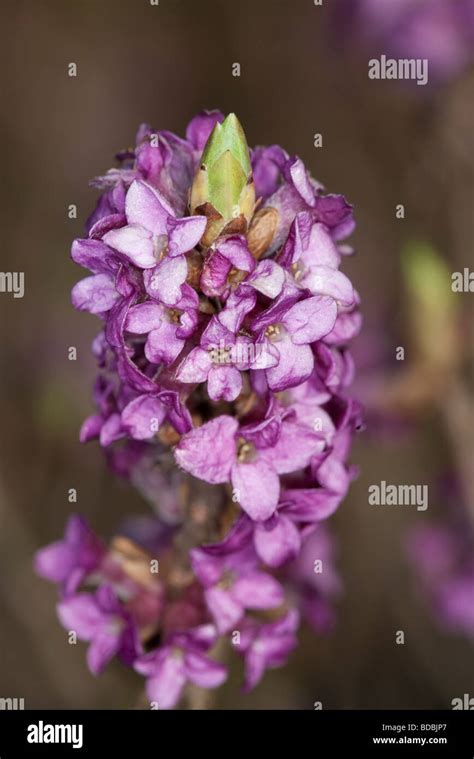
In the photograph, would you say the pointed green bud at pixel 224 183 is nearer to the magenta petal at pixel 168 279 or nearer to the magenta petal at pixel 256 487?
the magenta petal at pixel 168 279

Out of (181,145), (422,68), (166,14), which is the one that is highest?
(166,14)

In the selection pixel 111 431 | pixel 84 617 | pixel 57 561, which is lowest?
pixel 84 617

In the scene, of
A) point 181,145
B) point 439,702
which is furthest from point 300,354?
point 439,702

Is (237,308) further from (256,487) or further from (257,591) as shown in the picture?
(257,591)

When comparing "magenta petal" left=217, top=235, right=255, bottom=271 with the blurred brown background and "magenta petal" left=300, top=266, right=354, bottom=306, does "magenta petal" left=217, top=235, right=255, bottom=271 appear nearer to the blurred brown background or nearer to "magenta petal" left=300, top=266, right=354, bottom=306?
"magenta petal" left=300, top=266, right=354, bottom=306

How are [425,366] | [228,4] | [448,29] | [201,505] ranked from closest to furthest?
[201,505] → [425,366] → [448,29] → [228,4]

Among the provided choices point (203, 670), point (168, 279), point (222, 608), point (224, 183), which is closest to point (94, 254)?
point (168, 279)

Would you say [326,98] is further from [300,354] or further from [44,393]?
[300,354]

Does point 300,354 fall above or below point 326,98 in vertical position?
below
